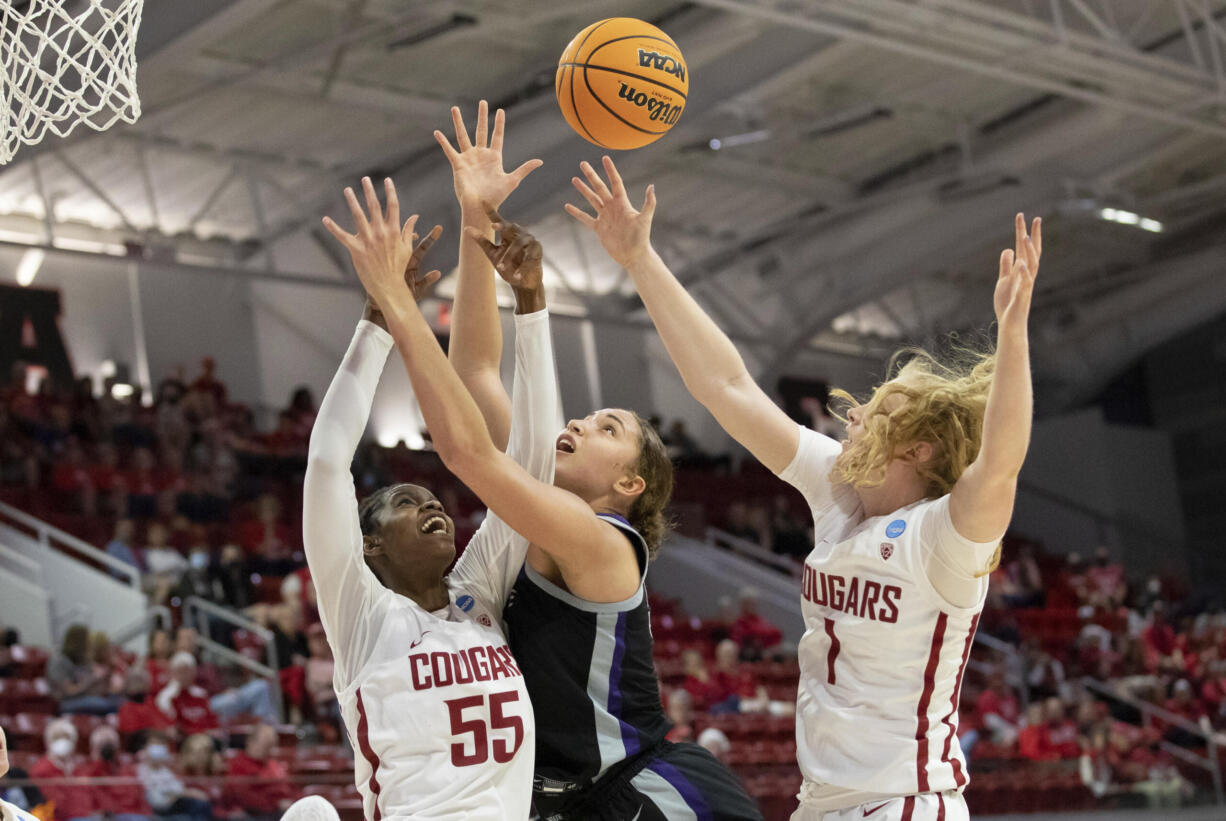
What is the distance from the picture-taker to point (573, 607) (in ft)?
9.76

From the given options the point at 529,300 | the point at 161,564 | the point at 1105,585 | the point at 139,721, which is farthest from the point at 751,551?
the point at 529,300

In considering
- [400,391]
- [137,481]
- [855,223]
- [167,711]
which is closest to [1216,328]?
[855,223]

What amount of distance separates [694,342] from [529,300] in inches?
17.2

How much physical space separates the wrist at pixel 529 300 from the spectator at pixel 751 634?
10580mm

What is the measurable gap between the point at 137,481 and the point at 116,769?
6.22 m

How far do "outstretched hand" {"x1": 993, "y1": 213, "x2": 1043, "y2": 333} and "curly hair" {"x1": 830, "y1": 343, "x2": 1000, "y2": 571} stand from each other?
11.5 inches

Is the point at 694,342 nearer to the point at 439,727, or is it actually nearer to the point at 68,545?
the point at 439,727

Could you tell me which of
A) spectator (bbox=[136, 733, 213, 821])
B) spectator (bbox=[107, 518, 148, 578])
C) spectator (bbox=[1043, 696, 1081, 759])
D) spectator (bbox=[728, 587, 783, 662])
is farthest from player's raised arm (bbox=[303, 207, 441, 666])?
spectator (bbox=[728, 587, 783, 662])

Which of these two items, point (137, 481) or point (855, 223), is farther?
point (855, 223)

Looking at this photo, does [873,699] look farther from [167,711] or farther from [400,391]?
[400,391]

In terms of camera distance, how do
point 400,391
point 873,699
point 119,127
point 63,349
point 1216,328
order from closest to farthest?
1. point 873,699
2. point 119,127
3. point 63,349
4. point 400,391
5. point 1216,328

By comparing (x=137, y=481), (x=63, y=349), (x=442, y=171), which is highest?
(x=442, y=171)

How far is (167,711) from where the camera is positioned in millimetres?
8484

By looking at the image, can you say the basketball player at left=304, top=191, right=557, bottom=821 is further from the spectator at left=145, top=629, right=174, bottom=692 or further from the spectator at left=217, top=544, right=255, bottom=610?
the spectator at left=217, top=544, right=255, bottom=610
